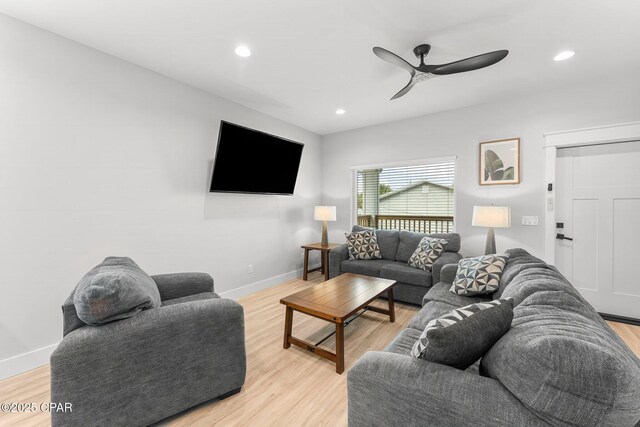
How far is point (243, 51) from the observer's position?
8.01ft

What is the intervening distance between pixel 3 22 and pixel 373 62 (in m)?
2.93

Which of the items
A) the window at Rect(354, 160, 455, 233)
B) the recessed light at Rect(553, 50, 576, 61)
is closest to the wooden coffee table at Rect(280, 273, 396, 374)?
the window at Rect(354, 160, 455, 233)

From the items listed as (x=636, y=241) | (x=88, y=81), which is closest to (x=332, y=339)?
(x=88, y=81)

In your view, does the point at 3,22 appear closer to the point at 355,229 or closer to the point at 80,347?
the point at 80,347

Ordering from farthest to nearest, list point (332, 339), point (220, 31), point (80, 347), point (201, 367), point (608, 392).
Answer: point (332, 339) → point (220, 31) → point (201, 367) → point (80, 347) → point (608, 392)

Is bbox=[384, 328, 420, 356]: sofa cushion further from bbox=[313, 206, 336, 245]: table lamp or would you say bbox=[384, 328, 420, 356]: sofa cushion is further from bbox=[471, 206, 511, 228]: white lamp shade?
bbox=[313, 206, 336, 245]: table lamp

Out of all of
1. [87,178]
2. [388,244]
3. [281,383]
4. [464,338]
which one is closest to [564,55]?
[388,244]

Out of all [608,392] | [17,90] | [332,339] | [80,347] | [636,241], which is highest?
[17,90]

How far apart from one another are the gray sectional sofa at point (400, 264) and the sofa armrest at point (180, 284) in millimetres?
2049

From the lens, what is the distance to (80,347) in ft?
4.30

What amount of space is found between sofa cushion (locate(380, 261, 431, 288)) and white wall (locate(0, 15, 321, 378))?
2.08m

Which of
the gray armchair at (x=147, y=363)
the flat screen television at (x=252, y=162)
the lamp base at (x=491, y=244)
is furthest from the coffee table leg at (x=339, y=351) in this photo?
the lamp base at (x=491, y=244)

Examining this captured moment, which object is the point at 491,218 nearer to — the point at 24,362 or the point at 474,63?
the point at 474,63

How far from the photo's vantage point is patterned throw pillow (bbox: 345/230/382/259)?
158 inches
